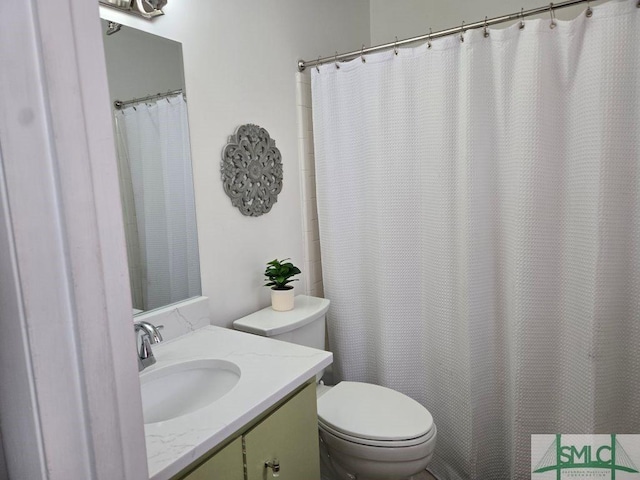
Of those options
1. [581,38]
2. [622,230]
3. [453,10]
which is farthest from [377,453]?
[453,10]

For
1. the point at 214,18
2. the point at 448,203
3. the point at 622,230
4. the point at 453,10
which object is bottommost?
the point at 622,230

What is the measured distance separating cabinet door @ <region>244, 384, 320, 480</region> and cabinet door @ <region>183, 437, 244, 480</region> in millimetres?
27

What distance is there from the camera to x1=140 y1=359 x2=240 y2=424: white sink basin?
120cm

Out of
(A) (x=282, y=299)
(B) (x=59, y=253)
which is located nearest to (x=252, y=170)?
(A) (x=282, y=299)

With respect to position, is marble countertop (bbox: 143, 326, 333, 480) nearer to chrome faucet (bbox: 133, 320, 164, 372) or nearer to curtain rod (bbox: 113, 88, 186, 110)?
chrome faucet (bbox: 133, 320, 164, 372)

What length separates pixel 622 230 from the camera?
1463mm

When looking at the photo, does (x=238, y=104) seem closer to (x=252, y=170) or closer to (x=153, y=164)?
(x=252, y=170)

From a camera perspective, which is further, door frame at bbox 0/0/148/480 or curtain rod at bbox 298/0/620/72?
curtain rod at bbox 298/0/620/72

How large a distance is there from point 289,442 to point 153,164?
97 centimetres

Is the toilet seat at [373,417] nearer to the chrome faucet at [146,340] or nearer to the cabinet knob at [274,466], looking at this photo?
the cabinet knob at [274,466]

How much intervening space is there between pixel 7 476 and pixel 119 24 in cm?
128

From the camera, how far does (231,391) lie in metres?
1.07

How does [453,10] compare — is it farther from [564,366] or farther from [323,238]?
[564,366]

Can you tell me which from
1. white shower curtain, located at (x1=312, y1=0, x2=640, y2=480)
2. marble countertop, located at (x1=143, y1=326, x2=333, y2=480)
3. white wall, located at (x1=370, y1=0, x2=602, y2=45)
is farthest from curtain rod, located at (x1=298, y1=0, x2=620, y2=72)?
marble countertop, located at (x1=143, y1=326, x2=333, y2=480)
